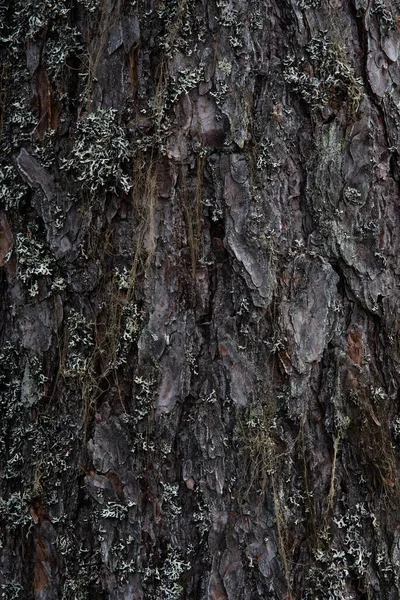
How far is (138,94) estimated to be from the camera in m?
1.62

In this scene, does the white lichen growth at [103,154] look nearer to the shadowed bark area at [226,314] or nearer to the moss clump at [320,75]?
the shadowed bark area at [226,314]

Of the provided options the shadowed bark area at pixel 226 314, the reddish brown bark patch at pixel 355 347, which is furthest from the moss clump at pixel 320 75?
the reddish brown bark patch at pixel 355 347

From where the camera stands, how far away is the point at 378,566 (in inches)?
61.8

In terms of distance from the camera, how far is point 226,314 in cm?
158

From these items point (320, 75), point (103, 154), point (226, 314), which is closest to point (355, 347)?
point (226, 314)

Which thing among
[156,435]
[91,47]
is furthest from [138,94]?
[156,435]

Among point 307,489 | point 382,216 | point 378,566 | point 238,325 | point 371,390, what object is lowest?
point 378,566

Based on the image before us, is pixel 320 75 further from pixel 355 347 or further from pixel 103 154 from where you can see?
pixel 355 347

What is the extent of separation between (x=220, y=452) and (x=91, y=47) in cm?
103

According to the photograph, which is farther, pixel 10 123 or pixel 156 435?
pixel 10 123

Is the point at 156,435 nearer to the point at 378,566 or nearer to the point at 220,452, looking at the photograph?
the point at 220,452

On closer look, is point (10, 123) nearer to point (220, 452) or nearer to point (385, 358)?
point (220, 452)

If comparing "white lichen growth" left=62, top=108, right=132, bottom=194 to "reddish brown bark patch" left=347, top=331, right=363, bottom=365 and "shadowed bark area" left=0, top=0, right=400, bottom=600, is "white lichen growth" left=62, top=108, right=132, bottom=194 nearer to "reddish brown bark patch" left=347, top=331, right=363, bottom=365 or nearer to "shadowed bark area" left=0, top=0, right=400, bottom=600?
"shadowed bark area" left=0, top=0, right=400, bottom=600

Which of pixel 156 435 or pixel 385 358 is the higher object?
pixel 385 358
